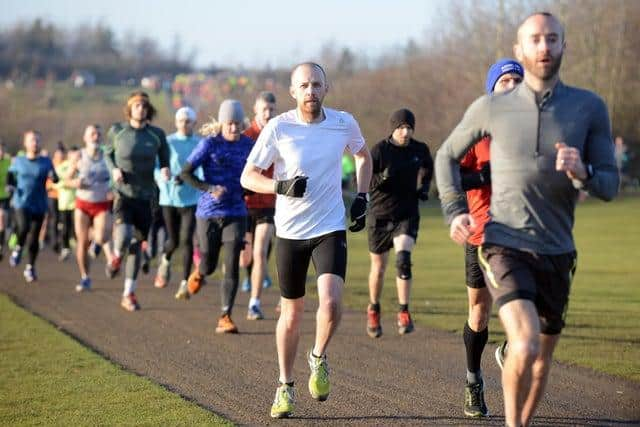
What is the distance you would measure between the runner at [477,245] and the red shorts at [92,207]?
901 centimetres

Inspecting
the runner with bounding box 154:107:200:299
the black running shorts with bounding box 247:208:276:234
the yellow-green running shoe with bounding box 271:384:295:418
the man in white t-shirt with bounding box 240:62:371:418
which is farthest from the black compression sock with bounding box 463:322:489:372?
the runner with bounding box 154:107:200:299

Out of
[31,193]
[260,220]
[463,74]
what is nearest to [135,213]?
[260,220]

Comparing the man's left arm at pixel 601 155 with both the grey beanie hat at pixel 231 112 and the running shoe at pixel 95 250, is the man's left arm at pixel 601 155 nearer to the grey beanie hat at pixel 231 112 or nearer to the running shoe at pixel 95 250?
the grey beanie hat at pixel 231 112

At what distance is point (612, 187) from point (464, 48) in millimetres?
46468

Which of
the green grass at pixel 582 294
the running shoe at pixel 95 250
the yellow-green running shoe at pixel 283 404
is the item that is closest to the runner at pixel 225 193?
the green grass at pixel 582 294

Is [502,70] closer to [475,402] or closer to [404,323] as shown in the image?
[475,402]

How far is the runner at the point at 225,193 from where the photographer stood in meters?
11.9

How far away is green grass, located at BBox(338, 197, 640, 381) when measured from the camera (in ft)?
35.0

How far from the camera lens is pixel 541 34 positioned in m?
5.81

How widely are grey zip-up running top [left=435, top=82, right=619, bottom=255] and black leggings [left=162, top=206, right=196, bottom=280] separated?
9216 mm

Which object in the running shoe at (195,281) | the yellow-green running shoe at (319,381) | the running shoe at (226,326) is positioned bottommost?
the running shoe at (226,326)

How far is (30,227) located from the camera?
59.6 feet

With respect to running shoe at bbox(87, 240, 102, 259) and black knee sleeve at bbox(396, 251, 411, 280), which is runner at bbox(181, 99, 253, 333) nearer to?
black knee sleeve at bbox(396, 251, 411, 280)

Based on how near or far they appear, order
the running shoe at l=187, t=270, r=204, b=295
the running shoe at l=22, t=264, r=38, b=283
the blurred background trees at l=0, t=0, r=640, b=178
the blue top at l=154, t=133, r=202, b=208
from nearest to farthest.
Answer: the running shoe at l=187, t=270, r=204, b=295
the blue top at l=154, t=133, r=202, b=208
the running shoe at l=22, t=264, r=38, b=283
the blurred background trees at l=0, t=0, r=640, b=178
